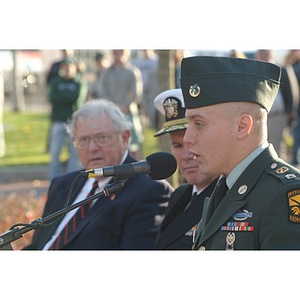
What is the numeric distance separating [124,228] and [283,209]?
1884mm

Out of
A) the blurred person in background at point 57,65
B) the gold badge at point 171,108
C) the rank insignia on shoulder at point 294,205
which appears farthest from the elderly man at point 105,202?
the blurred person in background at point 57,65

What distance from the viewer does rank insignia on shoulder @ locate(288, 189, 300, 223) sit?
9.09ft

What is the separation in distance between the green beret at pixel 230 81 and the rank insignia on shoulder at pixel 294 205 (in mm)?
388

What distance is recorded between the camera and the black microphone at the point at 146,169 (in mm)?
3139

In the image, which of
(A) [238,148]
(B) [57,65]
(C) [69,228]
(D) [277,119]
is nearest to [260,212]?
(A) [238,148]

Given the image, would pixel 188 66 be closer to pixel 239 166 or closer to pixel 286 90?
pixel 239 166

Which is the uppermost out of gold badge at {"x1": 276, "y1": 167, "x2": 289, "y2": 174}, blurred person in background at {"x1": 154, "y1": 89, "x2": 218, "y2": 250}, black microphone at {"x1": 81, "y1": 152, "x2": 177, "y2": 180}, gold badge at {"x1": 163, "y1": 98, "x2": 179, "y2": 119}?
gold badge at {"x1": 163, "y1": 98, "x2": 179, "y2": 119}

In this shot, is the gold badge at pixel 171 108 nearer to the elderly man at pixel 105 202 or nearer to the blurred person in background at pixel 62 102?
the elderly man at pixel 105 202

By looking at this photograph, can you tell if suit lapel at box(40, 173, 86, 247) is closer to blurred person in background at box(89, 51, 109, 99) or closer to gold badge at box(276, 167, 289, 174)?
gold badge at box(276, 167, 289, 174)

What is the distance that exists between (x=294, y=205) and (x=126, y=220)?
6.26 ft

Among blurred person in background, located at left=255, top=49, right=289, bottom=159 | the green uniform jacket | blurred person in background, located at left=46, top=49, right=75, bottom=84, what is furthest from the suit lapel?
blurred person in background, located at left=46, top=49, right=75, bottom=84

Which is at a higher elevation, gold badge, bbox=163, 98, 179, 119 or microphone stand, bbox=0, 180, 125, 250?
gold badge, bbox=163, 98, 179, 119

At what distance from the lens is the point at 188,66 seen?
3.18 m

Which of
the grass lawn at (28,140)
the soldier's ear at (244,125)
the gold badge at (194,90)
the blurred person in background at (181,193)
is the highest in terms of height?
the gold badge at (194,90)
